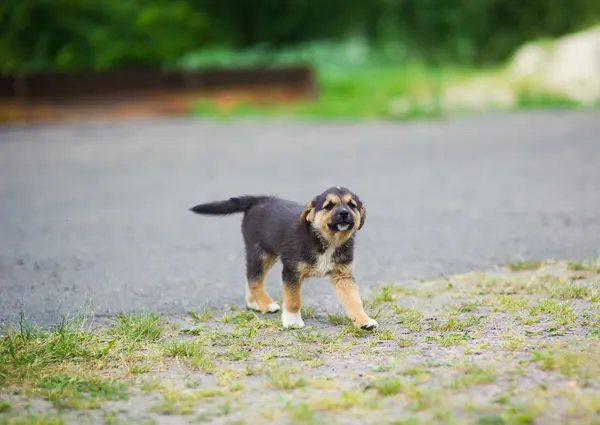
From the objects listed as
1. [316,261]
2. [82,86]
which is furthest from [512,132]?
[316,261]

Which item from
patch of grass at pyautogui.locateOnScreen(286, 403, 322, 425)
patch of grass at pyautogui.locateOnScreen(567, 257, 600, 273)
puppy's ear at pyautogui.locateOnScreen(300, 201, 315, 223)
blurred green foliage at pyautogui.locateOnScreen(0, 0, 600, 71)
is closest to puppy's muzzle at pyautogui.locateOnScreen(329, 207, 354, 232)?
puppy's ear at pyautogui.locateOnScreen(300, 201, 315, 223)

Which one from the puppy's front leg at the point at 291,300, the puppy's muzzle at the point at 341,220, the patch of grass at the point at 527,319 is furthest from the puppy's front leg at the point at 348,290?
the patch of grass at the point at 527,319

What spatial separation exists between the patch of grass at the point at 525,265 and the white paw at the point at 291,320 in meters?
2.32

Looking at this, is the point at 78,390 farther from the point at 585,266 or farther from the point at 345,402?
the point at 585,266

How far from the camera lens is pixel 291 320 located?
6.12m

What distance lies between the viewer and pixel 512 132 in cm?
1662

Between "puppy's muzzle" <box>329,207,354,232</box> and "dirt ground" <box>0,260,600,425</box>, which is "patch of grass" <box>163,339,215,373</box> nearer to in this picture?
"dirt ground" <box>0,260,600,425</box>

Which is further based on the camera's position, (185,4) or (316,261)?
(185,4)

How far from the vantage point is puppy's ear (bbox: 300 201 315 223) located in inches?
239

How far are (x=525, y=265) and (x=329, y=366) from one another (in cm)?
303

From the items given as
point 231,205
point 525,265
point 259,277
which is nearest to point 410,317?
point 259,277

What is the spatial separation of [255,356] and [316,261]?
89cm

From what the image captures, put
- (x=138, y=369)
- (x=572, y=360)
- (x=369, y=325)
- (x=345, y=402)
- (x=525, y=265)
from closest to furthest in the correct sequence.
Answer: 1. (x=345, y=402)
2. (x=572, y=360)
3. (x=138, y=369)
4. (x=369, y=325)
5. (x=525, y=265)

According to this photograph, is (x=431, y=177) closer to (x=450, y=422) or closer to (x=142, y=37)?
(x=450, y=422)
